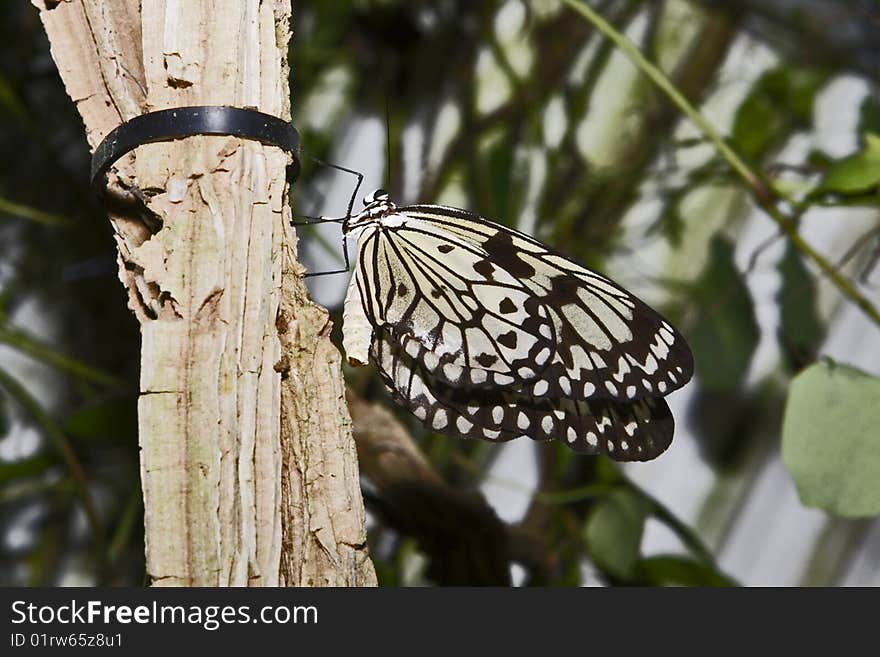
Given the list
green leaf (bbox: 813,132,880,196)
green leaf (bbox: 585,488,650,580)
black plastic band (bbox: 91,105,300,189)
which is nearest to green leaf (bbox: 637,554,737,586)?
green leaf (bbox: 585,488,650,580)

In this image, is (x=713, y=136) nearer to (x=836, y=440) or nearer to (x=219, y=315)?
(x=836, y=440)

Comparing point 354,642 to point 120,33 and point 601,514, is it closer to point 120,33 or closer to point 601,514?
point 120,33

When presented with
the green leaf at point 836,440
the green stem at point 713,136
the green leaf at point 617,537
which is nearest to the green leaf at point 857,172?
the green stem at point 713,136

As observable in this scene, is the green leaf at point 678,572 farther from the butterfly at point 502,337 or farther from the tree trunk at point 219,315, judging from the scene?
the tree trunk at point 219,315

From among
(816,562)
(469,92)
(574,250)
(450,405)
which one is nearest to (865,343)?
(816,562)

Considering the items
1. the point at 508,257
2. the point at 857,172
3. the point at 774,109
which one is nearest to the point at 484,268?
the point at 508,257

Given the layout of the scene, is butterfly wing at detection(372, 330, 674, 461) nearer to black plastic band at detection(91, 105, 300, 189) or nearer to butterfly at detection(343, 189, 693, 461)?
butterfly at detection(343, 189, 693, 461)
